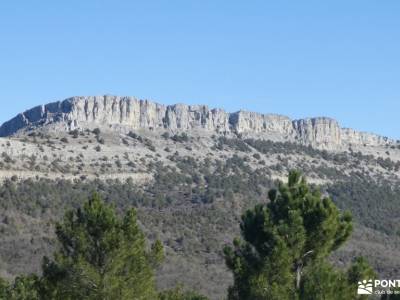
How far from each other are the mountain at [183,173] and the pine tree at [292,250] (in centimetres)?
3139

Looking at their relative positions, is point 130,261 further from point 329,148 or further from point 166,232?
point 329,148

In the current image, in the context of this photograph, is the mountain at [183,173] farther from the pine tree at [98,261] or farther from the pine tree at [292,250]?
the pine tree at [98,261]

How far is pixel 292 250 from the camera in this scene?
110 ft

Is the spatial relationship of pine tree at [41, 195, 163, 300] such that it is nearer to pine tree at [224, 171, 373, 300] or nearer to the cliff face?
pine tree at [224, 171, 373, 300]

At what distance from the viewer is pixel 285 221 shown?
3434 cm

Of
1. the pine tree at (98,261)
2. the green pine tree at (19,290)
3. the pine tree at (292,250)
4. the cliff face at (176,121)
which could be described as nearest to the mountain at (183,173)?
the cliff face at (176,121)

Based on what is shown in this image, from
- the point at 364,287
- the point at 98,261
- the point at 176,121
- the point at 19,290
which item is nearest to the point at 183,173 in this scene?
the point at 176,121

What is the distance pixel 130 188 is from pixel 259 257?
227ft

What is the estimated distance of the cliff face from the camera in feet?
438

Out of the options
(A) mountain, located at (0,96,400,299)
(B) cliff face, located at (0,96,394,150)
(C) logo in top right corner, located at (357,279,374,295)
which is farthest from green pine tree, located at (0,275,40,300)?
(B) cliff face, located at (0,96,394,150)

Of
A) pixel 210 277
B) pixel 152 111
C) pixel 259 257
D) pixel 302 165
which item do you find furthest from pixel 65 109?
pixel 259 257

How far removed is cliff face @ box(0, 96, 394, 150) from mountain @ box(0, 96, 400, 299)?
191mm

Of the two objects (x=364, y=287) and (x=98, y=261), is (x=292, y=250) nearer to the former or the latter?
(x=364, y=287)

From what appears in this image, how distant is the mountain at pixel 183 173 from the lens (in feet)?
274
